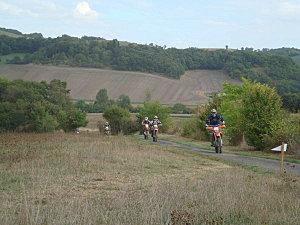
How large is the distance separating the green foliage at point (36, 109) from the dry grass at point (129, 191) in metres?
30.2

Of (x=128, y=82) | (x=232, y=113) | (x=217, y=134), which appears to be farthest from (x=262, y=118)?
(x=128, y=82)

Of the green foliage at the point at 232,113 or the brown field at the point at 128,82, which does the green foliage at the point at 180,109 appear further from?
the green foliage at the point at 232,113

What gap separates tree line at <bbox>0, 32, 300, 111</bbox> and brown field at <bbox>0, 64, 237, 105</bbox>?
3.70 meters

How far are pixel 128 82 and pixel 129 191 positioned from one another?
11864 cm

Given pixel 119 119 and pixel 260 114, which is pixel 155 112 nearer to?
pixel 119 119

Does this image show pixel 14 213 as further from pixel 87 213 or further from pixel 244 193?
pixel 244 193

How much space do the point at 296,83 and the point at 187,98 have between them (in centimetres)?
2373

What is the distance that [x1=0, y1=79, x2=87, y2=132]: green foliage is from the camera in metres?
53.3

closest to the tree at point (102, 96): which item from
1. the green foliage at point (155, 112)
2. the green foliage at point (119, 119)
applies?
the green foliage at point (155, 112)

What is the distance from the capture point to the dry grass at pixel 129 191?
750 centimetres

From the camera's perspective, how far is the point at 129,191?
35.1ft

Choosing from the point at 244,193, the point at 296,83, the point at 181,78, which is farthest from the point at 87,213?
the point at 181,78

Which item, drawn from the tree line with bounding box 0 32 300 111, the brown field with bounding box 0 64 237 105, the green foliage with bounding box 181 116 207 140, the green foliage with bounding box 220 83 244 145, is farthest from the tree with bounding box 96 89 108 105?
the green foliage with bounding box 220 83 244 145

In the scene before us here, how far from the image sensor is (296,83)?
4242 inches
